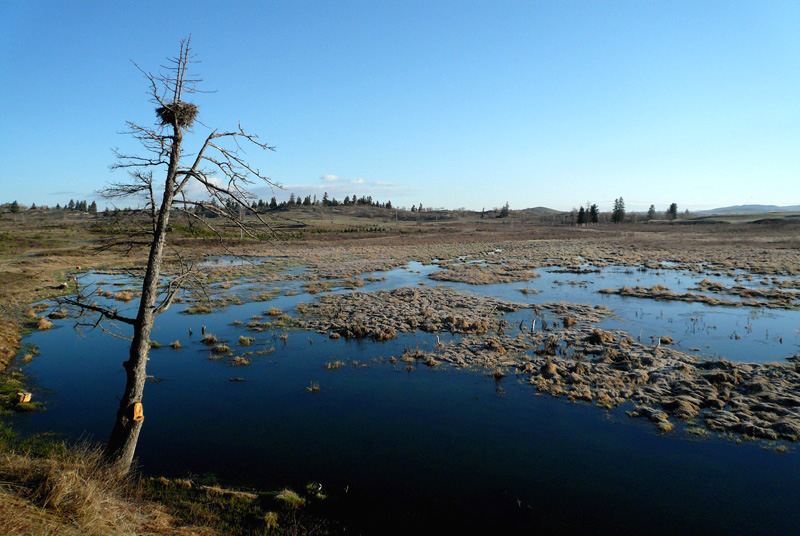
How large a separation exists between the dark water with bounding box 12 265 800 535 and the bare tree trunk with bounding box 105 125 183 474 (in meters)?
2.17

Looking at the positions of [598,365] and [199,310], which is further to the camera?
[199,310]

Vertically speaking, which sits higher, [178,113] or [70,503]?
[178,113]

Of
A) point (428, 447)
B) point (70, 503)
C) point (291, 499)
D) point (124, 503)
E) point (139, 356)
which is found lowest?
point (428, 447)

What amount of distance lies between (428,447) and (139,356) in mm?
7409

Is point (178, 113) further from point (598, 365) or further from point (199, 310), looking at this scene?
point (199, 310)

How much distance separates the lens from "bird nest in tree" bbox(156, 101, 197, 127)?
8508 mm

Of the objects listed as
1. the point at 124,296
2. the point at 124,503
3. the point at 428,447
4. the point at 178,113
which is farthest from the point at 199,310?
the point at 124,503

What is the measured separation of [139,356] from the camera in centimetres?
873

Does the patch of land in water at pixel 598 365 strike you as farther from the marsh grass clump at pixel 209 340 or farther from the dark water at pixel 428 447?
the marsh grass clump at pixel 209 340

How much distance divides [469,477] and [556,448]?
9.22 ft

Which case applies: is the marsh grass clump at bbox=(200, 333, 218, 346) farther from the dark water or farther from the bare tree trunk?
the bare tree trunk

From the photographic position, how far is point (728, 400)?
45.3 ft

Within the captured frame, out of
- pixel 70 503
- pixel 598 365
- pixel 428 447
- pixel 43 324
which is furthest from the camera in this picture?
pixel 43 324

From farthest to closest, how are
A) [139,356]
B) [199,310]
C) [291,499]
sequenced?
[199,310] < [291,499] < [139,356]
